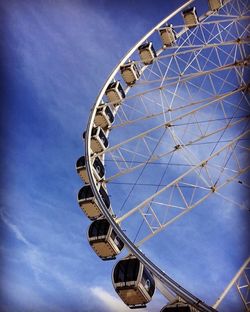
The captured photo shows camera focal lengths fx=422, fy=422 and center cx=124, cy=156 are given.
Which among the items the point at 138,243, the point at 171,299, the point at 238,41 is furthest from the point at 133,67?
the point at 171,299

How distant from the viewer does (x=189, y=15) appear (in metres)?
22.1

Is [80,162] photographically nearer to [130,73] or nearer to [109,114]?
[109,114]

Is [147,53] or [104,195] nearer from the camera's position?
[104,195]

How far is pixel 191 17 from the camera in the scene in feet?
72.3

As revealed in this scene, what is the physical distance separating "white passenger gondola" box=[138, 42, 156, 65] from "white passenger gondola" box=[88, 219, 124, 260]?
9792 millimetres

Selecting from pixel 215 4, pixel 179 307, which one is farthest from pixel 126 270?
pixel 215 4

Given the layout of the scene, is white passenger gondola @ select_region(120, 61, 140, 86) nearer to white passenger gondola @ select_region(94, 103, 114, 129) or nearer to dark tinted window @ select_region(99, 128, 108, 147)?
white passenger gondola @ select_region(94, 103, 114, 129)

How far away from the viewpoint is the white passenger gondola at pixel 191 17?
22000mm

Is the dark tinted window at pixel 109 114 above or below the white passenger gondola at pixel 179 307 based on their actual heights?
above

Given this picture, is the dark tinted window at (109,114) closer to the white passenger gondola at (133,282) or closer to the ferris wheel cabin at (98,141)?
the ferris wheel cabin at (98,141)

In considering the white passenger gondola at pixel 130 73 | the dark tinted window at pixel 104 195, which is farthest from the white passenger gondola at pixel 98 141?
the white passenger gondola at pixel 130 73

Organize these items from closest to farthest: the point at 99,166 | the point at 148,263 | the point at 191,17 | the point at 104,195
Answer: the point at 148,263 < the point at 104,195 < the point at 99,166 < the point at 191,17

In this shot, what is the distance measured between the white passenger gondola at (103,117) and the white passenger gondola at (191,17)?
703 cm

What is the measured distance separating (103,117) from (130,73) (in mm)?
3494
